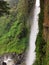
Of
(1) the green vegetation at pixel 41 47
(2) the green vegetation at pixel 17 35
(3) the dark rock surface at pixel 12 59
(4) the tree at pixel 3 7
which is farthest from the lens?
(2) the green vegetation at pixel 17 35

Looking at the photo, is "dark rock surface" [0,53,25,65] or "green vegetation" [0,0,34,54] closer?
"dark rock surface" [0,53,25,65]

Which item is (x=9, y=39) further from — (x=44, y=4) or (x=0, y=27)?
(x=44, y=4)

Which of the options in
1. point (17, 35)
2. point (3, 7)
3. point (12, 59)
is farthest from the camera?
point (17, 35)

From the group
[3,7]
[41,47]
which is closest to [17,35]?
[41,47]

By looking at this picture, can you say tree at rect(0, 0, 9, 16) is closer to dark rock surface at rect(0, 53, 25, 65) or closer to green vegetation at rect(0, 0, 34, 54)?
dark rock surface at rect(0, 53, 25, 65)

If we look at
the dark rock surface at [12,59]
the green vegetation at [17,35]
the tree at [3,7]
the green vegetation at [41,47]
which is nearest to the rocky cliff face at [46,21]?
the green vegetation at [41,47]

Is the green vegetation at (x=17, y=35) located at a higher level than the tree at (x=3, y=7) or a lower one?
lower

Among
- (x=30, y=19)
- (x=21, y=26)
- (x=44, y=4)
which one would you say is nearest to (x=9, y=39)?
(x=21, y=26)

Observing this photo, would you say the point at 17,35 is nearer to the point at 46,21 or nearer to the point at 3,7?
the point at 46,21

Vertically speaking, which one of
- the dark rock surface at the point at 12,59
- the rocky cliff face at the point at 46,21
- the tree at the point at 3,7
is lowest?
the dark rock surface at the point at 12,59

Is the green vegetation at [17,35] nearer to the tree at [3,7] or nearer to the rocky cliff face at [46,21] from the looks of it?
the rocky cliff face at [46,21]

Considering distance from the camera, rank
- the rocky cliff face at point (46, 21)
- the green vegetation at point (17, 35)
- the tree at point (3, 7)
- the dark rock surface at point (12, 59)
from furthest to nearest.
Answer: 1. the green vegetation at point (17, 35)
2. the dark rock surface at point (12, 59)
3. the rocky cliff face at point (46, 21)
4. the tree at point (3, 7)

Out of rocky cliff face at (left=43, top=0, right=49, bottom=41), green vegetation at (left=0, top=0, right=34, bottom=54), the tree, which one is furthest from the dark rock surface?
→ the tree
